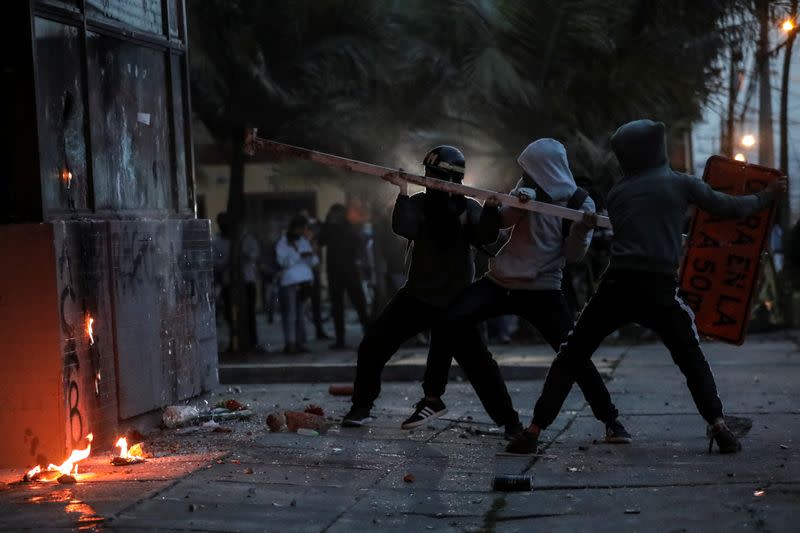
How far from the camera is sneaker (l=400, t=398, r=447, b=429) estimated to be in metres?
8.34

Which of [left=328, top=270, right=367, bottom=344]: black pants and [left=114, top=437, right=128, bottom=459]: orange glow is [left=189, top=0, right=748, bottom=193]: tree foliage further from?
[left=114, top=437, right=128, bottom=459]: orange glow

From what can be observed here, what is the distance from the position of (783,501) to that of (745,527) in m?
0.55

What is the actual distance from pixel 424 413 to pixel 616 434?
1258 mm

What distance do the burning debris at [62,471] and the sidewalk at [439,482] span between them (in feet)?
0.24

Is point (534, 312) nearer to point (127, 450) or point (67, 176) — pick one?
point (127, 450)

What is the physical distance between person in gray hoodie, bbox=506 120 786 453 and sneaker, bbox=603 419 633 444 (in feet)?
2.16

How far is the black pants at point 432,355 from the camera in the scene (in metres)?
8.09

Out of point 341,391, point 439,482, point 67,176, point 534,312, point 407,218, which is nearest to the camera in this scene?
point 439,482

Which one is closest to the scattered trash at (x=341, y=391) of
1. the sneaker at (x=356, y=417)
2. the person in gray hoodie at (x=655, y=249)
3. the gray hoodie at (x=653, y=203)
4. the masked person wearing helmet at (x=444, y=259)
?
the sneaker at (x=356, y=417)

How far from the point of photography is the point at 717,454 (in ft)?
24.0

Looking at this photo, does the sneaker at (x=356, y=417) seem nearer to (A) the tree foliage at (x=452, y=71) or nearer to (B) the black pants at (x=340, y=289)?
(A) the tree foliage at (x=452, y=71)

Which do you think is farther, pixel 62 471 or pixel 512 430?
pixel 512 430

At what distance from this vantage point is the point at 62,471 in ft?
22.9

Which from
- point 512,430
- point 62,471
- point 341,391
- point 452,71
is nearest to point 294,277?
point 452,71
